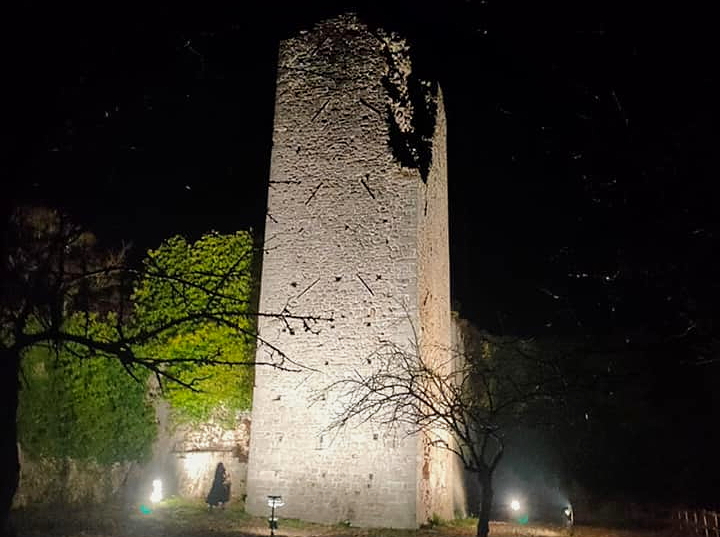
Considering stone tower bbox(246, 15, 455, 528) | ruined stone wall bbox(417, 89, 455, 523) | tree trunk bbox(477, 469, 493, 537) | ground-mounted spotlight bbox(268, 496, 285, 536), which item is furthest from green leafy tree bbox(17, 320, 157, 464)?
tree trunk bbox(477, 469, 493, 537)

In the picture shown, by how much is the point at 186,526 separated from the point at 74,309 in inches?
158

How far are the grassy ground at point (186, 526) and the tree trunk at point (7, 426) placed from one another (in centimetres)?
424

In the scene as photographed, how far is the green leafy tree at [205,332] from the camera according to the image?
15.3 metres

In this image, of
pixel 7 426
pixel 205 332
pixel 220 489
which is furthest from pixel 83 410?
pixel 7 426

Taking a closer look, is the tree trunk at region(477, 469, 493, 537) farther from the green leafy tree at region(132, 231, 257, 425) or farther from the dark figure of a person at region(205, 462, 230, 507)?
the green leafy tree at region(132, 231, 257, 425)

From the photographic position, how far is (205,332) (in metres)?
15.8

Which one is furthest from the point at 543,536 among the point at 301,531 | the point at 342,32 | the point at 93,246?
the point at 93,246

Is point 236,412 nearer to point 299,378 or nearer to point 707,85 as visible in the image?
point 299,378

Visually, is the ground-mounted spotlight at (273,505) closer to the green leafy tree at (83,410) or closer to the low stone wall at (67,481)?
the green leafy tree at (83,410)

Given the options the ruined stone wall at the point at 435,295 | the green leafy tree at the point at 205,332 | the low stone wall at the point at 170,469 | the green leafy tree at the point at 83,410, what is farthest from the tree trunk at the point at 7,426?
the green leafy tree at the point at 205,332

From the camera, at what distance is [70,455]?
14000 mm

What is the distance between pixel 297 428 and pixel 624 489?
34.0 feet

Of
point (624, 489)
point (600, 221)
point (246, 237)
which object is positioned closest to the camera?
point (600, 221)

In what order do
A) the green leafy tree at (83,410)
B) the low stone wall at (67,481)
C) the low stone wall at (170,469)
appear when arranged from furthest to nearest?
the low stone wall at (170,469)
the green leafy tree at (83,410)
the low stone wall at (67,481)
